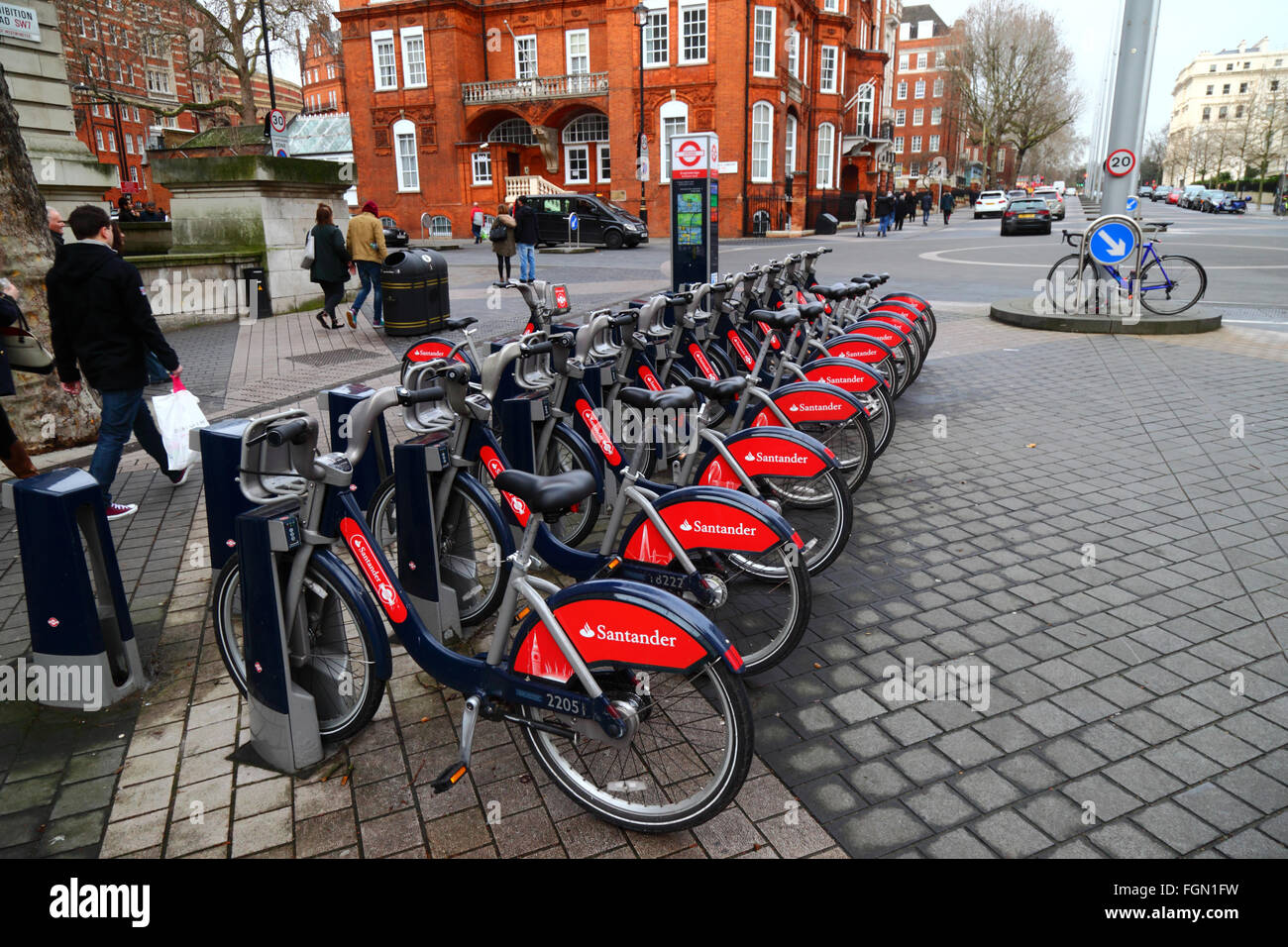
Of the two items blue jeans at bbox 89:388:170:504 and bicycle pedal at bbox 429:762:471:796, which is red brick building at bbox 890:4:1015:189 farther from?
bicycle pedal at bbox 429:762:471:796

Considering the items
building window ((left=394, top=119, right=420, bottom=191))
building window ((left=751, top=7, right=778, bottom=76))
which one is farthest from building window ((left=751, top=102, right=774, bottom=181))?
building window ((left=394, top=119, right=420, bottom=191))

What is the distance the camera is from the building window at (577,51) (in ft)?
121

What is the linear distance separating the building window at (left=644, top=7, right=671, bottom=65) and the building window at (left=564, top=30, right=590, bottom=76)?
4398mm

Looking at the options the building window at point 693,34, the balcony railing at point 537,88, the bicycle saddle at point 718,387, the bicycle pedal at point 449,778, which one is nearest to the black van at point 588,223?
the building window at point 693,34

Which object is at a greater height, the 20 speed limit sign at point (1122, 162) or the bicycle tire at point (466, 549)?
the 20 speed limit sign at point (1122, 162)

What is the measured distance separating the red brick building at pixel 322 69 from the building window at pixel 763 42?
2015 cm

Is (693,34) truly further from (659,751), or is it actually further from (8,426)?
(659,751)

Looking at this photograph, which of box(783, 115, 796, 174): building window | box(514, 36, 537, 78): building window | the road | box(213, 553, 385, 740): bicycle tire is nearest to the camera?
box(213, 553, 385, 740): bicycle tire

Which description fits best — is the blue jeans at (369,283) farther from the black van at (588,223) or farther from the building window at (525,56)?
the building window at (525,56)

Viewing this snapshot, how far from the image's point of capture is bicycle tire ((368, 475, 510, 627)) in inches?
150

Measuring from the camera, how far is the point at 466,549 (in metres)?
3.99

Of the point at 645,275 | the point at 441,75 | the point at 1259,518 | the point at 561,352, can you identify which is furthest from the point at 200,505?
the point at 441,75

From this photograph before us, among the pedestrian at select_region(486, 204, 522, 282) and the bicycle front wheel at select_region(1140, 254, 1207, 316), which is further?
the pedestrian at select_region(486, 204, 522, 282)
